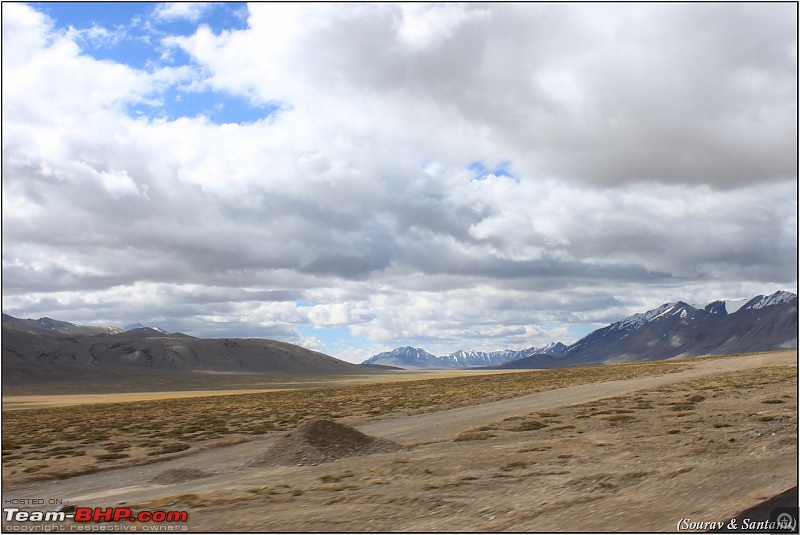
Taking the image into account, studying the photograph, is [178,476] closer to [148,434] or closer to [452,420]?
[148,434]

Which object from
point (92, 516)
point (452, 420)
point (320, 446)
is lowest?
point (452, 420)

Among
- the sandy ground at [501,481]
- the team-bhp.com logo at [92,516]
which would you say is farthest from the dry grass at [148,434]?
the team-bhp.com logo at [92,516]

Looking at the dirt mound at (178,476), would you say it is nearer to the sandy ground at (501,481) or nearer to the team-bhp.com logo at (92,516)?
the sandy ground at (501,481)

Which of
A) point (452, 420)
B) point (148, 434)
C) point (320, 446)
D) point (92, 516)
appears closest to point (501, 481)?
point (320, 446)

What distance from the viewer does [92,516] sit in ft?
50.6

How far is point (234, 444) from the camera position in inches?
1256

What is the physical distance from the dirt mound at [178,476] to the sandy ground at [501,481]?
100 millimetres

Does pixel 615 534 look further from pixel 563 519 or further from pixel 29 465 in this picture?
pixel 29 465

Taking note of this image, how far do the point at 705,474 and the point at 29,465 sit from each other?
90.5ft

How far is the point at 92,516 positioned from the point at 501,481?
447 inches

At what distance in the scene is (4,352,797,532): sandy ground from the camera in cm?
1459

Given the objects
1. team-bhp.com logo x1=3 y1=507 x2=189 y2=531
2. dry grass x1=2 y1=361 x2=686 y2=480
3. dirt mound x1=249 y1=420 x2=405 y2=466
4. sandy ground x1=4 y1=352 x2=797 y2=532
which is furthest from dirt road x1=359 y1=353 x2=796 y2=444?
team-bhp.com logo x1=3 y1=507 x2=189 y2=531

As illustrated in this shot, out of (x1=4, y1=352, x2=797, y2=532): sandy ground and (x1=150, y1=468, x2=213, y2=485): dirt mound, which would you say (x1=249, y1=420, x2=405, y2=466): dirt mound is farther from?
(x1=150, y1=468, x2=213, y2=485): dirt mound

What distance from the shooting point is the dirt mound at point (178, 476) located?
21.0m
